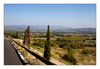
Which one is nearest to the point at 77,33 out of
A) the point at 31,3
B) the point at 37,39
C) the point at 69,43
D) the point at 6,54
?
the point at 69,43

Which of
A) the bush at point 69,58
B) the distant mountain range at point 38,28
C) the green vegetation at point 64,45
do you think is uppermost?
the distant mountain range at point 38,28

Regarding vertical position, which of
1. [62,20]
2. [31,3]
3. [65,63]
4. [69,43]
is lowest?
[65,63]

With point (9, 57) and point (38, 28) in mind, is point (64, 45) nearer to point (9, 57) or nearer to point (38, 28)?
point (38, 28)

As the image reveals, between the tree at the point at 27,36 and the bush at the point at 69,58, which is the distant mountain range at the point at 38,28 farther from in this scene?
the bush at the point at 69,58

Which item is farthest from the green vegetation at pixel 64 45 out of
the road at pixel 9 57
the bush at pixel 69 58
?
the road at pixel 9 57

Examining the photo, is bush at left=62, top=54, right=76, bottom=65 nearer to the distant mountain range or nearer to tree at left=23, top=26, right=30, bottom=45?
the distant mountain range

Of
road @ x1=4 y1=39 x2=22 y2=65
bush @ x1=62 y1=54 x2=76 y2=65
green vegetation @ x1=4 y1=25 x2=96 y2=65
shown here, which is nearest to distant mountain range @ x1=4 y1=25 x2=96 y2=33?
green vegetation @ x1=4 y1=25 x2=96 y2=65

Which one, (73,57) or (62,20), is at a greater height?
(62,20)

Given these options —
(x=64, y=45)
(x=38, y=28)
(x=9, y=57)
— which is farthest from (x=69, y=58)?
(x=9, y=57)

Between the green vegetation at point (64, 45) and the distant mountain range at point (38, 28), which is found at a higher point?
the distant mountain range at point (38, 28)

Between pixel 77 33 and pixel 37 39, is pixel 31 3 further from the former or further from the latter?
pixel 77 33

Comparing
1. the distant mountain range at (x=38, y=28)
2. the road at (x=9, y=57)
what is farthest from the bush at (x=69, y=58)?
the road at (x=9, y=57)
